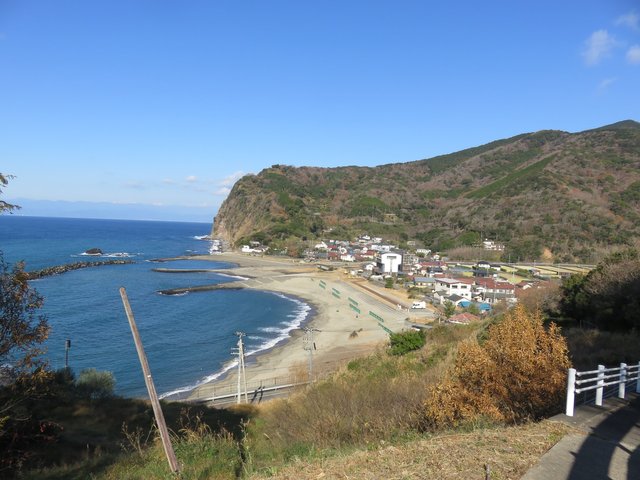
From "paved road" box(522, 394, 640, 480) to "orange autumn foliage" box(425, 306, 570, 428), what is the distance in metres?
0.65

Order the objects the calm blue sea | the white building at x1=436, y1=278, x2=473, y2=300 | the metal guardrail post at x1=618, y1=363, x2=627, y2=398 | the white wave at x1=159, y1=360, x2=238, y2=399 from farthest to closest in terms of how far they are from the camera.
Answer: the white building at x1=436, y1=278, x2=473, y2=300, the calm blue sea, the white wave at x1=159, y1=360, x2=238, y2=399, the metal guardrail post at x1=618, y1=363, x2=627, y2=398

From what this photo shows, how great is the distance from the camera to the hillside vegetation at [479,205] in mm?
90312

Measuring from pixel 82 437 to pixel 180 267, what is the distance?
222 feet

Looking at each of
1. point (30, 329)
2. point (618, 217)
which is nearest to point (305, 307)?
point (30, 329)

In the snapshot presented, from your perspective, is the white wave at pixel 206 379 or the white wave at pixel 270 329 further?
the white wave at pixel 270 329

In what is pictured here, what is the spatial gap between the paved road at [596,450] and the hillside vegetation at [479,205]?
8115 cm

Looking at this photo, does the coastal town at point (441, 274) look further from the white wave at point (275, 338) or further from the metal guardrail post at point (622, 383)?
the metal guardrail post at point (622, 383)

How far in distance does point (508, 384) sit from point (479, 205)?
127 meters

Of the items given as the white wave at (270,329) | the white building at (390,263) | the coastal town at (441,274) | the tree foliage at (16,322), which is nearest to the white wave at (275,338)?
the white wave at (270,329)

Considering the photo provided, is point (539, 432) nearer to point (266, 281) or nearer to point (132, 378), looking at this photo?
point (132, 378)

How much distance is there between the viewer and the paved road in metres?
4.73

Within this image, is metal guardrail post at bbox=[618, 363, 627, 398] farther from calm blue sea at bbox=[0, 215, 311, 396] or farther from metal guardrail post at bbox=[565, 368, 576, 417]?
calm blue sea at bbox=[0, 215, 311, 396]

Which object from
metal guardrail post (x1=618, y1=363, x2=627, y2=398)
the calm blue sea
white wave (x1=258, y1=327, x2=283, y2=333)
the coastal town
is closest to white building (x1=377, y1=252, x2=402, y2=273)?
the coastal town

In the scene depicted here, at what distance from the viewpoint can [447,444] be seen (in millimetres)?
5629
